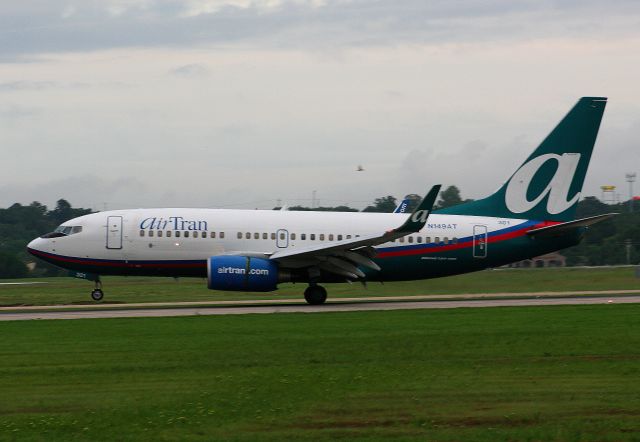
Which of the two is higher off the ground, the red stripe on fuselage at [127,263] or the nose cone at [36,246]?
the nose cone at [36,246]

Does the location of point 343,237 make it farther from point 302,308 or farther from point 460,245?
point 460,245

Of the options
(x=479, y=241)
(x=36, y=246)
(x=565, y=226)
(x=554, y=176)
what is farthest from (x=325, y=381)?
(x=554, y=176)

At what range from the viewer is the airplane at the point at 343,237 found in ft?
119

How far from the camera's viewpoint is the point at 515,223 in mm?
39031

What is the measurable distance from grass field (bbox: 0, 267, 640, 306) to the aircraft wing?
4.53m

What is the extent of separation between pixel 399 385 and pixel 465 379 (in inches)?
52.1

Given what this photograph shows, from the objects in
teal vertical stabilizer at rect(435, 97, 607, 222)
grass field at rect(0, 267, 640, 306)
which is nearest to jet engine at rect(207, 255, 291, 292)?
grass field at rect(0, 267, 640, 306)

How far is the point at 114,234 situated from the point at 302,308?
761cm

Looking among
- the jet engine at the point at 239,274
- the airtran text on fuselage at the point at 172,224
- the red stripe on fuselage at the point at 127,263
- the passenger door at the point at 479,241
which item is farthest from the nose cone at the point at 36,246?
the passenger door at the point at 479,241

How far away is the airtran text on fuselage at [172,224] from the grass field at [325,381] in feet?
30.3

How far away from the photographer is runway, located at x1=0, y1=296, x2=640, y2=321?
32.5 meters

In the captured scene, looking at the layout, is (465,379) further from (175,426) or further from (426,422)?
(175,426)

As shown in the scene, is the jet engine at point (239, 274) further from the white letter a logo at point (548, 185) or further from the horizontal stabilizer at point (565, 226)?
the horizontal stabilizer at point (565, 226)

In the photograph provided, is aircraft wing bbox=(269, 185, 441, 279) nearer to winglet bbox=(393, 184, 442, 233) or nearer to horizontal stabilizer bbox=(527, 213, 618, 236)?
winglet bbox=(393, 184, 442, 233)
